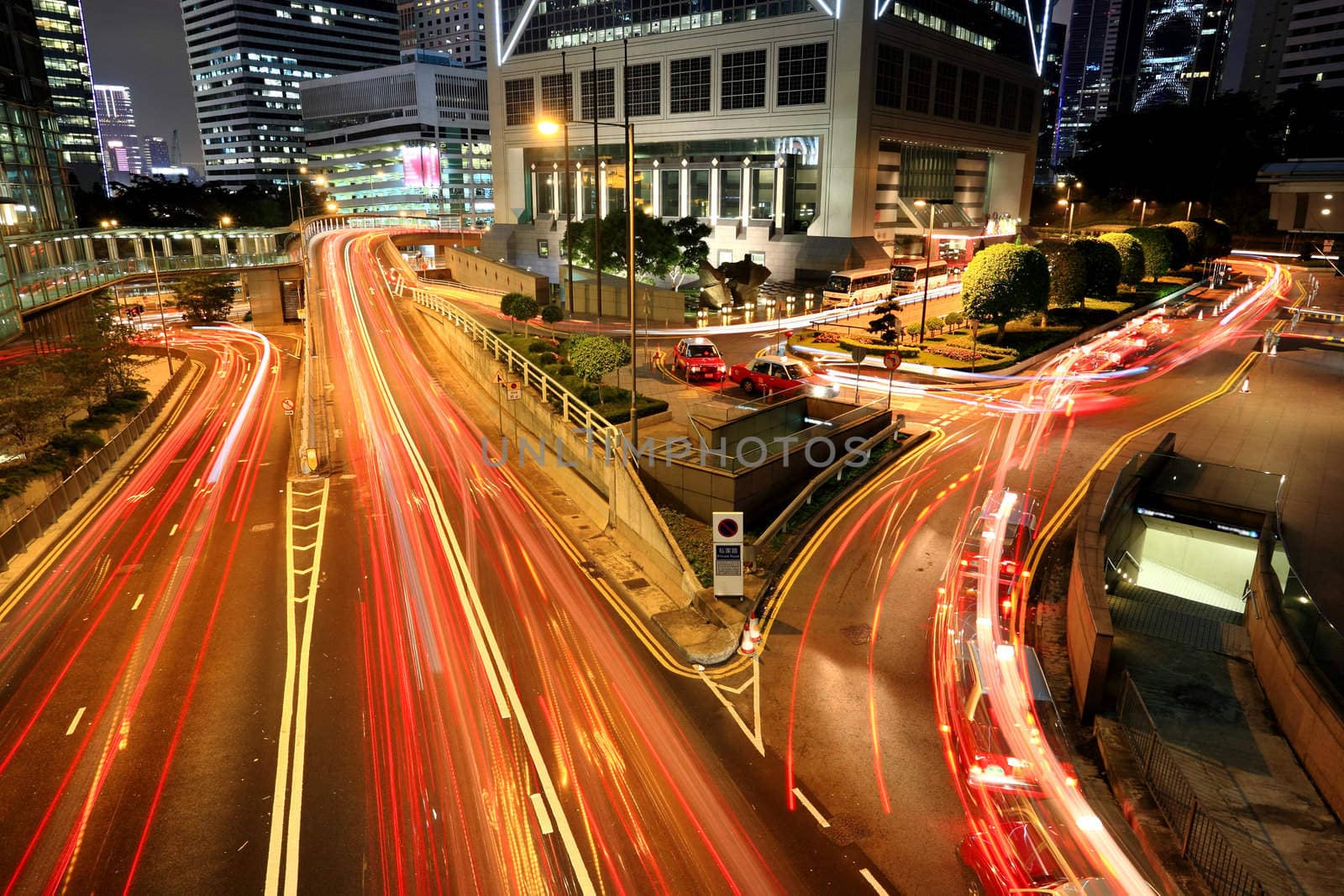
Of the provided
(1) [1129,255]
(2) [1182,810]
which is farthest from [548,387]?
(1) [1129,255]

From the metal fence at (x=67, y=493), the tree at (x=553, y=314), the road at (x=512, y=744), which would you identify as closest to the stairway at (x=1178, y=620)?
the road at (x=512, y=744)

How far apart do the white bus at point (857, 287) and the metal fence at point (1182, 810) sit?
4842 centimetres

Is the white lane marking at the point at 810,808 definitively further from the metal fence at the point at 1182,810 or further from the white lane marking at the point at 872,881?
the metal fence at the point at 1182,810

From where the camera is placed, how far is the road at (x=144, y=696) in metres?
9.87

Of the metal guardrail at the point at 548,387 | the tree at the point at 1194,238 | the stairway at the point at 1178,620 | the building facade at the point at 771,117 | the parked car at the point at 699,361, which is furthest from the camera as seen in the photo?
the building facade at the point at 771,117

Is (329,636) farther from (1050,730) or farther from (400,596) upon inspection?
(1050,730)

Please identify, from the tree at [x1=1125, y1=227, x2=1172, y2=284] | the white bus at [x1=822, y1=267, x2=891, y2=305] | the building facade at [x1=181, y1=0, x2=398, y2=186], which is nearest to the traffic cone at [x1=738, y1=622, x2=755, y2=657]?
the white bus at [x1=822, y1=267, x2=891, y2=305]

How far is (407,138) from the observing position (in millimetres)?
154750

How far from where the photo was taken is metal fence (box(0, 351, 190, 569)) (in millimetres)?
19391

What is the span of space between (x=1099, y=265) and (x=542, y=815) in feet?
164

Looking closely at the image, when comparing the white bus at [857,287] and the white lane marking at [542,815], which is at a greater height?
the white bus at [857,287]

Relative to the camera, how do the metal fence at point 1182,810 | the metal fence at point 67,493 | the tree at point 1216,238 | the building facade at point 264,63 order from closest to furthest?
the metal fence at point 1182,810, the metal fence at point 67,493, the tree at point 1216,238, the building facade at point 264,63

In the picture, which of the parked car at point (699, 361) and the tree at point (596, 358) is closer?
the tree at point (596, 358)

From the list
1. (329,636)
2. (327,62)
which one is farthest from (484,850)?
(327,62)
